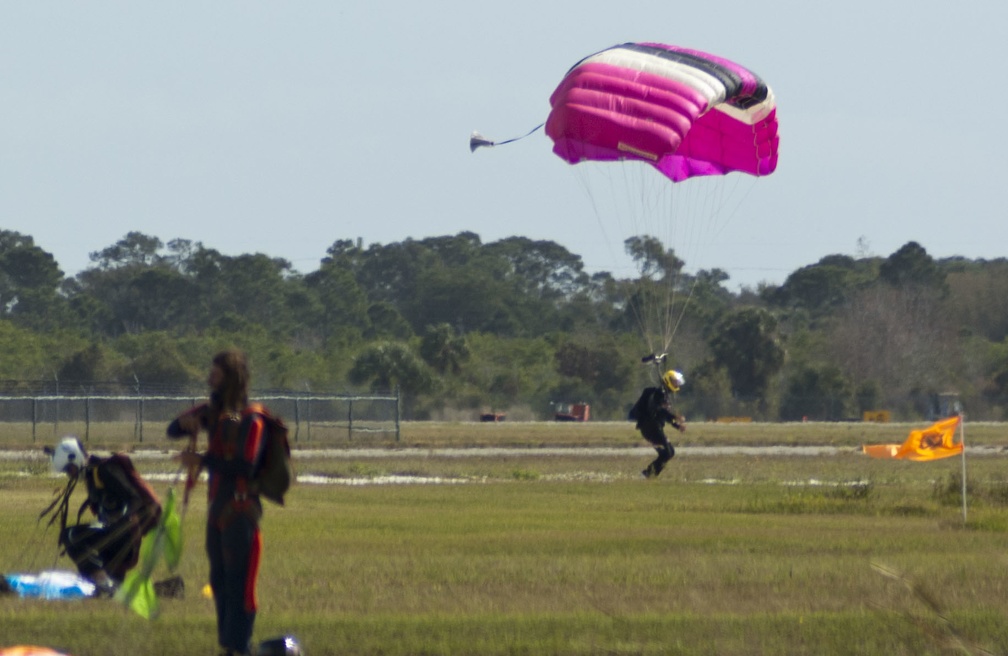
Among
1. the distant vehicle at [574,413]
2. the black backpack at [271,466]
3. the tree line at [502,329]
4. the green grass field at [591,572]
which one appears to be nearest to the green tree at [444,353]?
the tree line at [502,329]

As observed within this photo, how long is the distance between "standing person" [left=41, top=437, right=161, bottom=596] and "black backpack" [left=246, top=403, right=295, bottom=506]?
1.73 metres

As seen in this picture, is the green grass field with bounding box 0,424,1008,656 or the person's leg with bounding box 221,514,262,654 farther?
the green grass field with bounding box 0,424,1008,656

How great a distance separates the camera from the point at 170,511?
25.5ft

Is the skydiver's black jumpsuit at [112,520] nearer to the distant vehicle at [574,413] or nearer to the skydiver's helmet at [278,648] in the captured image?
the skydiver's helmet at [278,648]

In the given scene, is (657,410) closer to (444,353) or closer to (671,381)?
(671,381)

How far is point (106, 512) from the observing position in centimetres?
952

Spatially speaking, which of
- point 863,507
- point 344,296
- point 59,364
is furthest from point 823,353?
point 863,507

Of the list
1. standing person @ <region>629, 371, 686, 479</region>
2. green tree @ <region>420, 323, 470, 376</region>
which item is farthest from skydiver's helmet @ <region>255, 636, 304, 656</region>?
green tree @ <region>420, 323, 470, 376</region>

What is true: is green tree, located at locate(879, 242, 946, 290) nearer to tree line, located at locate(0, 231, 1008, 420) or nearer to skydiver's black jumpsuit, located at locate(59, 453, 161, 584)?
tree line, located at locate(0, 231, 1008, 420)

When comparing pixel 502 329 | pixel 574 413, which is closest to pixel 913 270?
pixel 502 329

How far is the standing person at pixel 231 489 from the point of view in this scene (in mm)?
7305

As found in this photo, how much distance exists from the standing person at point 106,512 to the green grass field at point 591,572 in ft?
1.36

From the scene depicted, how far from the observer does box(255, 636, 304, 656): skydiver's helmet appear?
7246 mm

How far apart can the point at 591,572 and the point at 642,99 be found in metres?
6.90
